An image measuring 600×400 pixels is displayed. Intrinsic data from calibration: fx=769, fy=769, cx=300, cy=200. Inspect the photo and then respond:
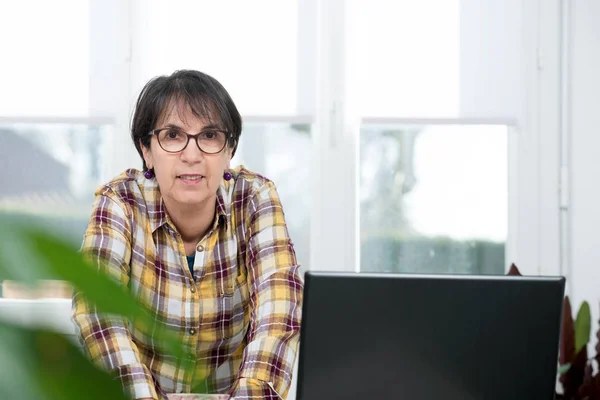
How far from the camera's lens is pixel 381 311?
1.01 m

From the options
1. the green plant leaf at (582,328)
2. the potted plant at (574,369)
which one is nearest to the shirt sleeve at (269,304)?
the potted plant at (574,369)

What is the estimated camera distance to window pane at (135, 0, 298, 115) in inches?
118

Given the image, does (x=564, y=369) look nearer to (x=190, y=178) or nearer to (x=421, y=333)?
(x=190, y=178)

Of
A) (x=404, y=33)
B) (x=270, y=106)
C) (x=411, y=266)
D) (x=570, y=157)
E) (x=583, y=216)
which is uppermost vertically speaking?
(x=404, y=33)

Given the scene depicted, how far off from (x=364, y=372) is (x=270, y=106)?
207cm

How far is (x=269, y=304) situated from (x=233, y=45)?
1.57 m

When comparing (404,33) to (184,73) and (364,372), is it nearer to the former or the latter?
(184,73)

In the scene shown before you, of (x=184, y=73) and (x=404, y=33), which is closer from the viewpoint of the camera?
Answer: (x=184, y=73)

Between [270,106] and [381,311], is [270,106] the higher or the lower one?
the higher one

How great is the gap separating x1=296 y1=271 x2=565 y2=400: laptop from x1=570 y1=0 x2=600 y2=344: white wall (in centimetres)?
214

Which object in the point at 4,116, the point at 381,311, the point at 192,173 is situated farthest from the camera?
the point at 4,116

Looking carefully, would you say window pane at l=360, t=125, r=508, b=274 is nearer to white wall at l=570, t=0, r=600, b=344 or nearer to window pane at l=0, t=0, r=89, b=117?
white wall at l=570, t=0, r=600, b=344

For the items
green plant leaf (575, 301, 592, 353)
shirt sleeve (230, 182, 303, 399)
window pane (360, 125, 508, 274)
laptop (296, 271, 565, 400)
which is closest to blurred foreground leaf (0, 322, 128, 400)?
laptop (296, 271, 565, 400)

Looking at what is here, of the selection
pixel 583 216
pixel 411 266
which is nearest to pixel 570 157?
pixel 583 216
